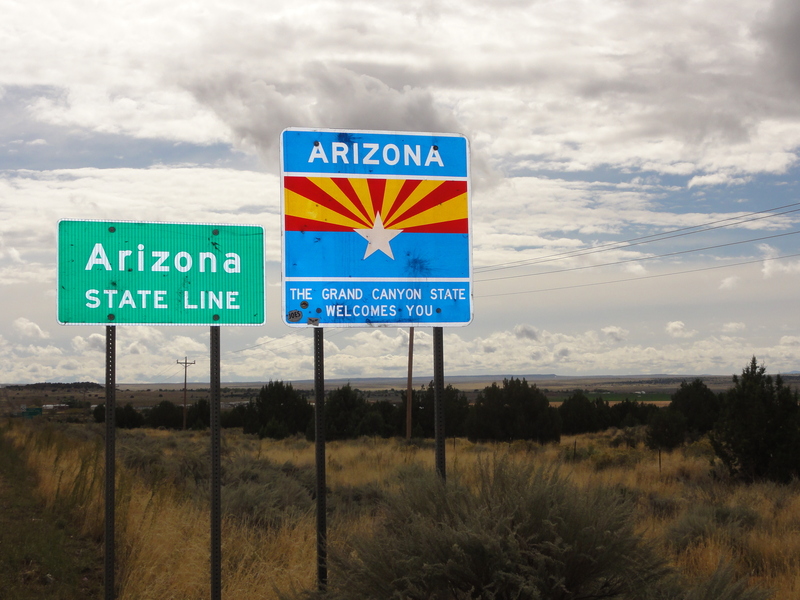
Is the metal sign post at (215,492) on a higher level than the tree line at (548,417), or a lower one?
higher

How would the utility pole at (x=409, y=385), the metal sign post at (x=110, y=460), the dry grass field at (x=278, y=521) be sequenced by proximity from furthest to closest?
the utility pole at (x=409, y=385)
the dry grass field at (x=278, y=521)
the metal sign post at (x=110, y=460)

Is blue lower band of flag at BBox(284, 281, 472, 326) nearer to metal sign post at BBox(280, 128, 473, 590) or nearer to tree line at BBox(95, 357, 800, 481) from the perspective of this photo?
metal sign post at BBox(280, 128, 473, 590)

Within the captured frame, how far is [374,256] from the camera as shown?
223 inches

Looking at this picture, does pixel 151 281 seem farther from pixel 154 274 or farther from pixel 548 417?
pixel 548 417

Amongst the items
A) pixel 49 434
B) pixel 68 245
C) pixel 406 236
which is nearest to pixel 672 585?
pixel 406 236

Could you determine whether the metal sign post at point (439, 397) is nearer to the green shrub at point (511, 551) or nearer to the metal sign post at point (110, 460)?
the green shrub at point (511, 551)

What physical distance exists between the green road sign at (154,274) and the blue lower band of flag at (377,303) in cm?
60

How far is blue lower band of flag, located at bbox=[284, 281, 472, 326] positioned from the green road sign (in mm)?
602

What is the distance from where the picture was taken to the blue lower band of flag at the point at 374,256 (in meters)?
5.56

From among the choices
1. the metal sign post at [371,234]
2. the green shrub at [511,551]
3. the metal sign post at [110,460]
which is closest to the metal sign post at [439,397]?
the metal sign post at [371,234]

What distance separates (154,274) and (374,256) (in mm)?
1853

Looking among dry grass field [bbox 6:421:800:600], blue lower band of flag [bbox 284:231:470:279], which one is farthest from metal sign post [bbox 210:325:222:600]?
blue lower band of flag [bbox 284:231:470:279]

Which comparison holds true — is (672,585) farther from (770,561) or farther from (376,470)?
(376,470)

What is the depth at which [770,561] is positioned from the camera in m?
8.59
